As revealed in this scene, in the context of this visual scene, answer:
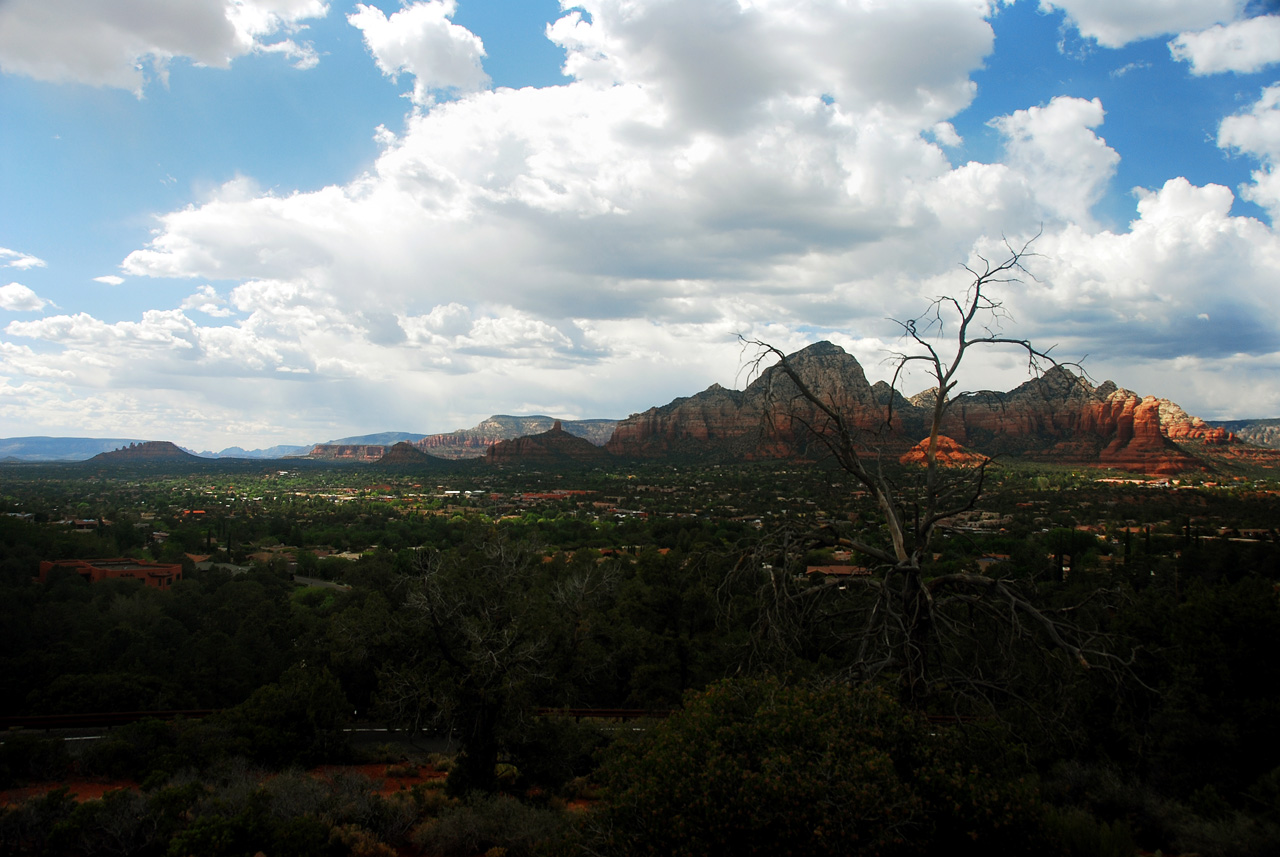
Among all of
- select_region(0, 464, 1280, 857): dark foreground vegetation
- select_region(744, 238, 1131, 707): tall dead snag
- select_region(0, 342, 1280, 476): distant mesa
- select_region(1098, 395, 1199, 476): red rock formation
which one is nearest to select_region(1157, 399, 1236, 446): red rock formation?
select_region(0, 342, 1280, 476): distant mesa

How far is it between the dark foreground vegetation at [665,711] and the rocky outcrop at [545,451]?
132810 mm

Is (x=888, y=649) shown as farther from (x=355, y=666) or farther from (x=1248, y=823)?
(x=355, y=666)

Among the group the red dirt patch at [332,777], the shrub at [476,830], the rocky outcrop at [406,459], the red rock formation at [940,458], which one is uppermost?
the red rock formation at [940,458]

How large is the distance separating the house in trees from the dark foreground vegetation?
5.82ft

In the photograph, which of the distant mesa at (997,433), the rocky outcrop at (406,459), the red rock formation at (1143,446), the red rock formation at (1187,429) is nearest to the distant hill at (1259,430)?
the distant mesa at (997,433)

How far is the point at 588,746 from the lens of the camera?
12.8 meters

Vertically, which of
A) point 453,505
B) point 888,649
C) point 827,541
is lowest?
point 453,505

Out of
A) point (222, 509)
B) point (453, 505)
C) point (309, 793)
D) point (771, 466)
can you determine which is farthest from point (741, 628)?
point (771, 466)

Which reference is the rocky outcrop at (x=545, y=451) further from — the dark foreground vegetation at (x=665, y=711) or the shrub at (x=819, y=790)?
the shrub at (x=819, y=790)

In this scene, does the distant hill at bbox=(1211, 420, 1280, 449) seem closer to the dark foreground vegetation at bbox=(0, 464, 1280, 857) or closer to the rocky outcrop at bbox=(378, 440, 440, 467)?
the dark foreground vegetation at bbox=(0, 464, 1280, 857)

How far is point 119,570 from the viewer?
109 ft

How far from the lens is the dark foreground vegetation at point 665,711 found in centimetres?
521

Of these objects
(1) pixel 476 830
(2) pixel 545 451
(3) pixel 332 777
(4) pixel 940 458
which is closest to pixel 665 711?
(3) pixel 332 777

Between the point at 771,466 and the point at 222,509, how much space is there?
243ft
